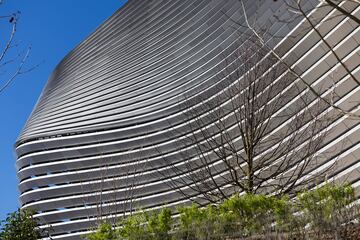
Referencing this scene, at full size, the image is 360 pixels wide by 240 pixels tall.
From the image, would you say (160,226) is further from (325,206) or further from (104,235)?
(325,206)

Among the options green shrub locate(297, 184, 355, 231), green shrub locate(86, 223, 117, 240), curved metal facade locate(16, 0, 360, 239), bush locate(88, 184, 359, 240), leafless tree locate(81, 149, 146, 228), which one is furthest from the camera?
curved metal facade locate(16, 0, 360, 239)

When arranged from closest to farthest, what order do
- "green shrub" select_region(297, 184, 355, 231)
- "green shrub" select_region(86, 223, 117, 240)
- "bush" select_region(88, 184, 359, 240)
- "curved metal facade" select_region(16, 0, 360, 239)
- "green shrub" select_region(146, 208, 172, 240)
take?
"green shrub" select_region(297, 184, 355, 231) → "bush" select_region(88, 184, 359, 240) → "green shrub" select_region(146, 208, 172, 240) → "green shrub" select_region(86, 223, 117, 240) → "curved metal facade" select_region(16, 0, 360, 239)

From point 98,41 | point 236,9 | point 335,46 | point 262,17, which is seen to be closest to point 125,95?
point 98,41

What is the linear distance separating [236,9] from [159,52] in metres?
10.1

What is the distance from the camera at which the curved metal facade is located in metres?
33.5

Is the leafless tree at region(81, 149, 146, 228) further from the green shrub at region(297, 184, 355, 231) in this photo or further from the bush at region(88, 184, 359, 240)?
the green shrub at region(297, 184, 355, 231)

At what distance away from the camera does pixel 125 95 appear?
1624 inches

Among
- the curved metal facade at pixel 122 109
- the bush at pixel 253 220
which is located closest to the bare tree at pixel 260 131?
the bush at pixel 253 220

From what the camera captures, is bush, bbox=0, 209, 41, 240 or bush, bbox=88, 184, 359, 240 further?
bush, bbox=0, 209, 41, 240

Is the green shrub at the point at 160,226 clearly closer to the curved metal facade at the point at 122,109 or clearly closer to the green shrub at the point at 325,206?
the green shrub at the point at 325,206

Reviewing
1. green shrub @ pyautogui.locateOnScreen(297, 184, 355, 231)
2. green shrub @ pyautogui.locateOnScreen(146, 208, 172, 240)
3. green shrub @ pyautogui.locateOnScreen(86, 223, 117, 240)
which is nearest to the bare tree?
green shrub @ pyautogui.locateOnScreen(297, 184, 355, 231)

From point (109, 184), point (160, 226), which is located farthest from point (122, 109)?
point (160, 226)

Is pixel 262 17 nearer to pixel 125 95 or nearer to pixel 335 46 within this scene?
pixel 335 46

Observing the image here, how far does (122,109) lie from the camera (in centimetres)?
4044
